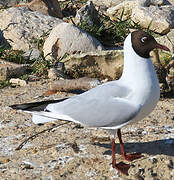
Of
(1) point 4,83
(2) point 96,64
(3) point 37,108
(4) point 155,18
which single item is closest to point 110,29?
(4) point 155,18

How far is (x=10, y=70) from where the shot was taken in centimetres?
713

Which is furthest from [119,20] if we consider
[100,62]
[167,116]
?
[167,116]

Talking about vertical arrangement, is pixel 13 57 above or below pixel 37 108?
below

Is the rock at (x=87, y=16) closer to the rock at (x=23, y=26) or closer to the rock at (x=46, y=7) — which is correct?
the rock at (x=23, y=26)

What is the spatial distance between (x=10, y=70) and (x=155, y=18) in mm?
3244

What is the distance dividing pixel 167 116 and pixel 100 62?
5.66 ft

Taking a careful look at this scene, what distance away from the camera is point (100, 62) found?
6859 millimetres

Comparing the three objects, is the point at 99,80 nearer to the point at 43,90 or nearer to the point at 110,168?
the point at 43,90

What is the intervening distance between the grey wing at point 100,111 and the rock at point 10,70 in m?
2.93

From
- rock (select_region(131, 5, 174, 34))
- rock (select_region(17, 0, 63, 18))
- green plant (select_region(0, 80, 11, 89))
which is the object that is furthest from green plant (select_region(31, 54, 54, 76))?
rock (select_region(17, 0, 63, 18))

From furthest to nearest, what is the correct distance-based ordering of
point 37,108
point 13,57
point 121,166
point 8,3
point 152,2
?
point 8,3
point 152,2
point 13,57
point 37,108
point 121,166

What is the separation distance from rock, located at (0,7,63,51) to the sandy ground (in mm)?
2819

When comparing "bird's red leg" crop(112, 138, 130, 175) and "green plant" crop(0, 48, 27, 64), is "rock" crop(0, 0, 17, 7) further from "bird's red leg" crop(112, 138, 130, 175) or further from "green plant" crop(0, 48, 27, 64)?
"bird's red leg" crop(112, 138, 130, 175)

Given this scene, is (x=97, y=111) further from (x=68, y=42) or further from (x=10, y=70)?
(x=68, y=42)
